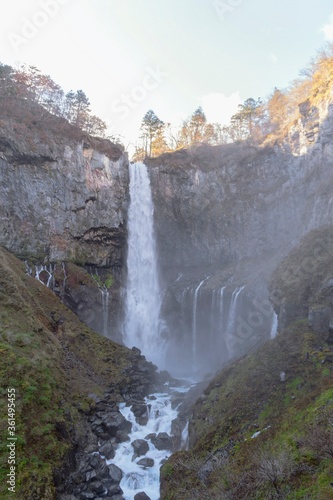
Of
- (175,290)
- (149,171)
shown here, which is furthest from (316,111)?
(175,290)

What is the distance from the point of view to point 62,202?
3050cm

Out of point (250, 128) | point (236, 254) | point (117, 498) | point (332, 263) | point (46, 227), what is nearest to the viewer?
point (117, 498)

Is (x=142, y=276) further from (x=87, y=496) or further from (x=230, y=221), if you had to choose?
(x=87, y=496)

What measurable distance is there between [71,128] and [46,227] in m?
11.6

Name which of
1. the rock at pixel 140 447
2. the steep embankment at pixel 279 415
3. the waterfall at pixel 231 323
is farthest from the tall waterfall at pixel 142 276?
the steep embankment at pixel 279 415

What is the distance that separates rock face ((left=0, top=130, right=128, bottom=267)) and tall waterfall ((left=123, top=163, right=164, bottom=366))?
64.6 inches

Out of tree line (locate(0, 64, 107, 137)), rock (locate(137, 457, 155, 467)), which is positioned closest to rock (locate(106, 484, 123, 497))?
rock (locate(137, 457, 155, 467))

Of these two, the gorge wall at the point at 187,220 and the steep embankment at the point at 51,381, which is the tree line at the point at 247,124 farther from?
the steep embankment at the point at 51,381

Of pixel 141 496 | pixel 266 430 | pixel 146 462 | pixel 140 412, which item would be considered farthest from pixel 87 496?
pixel 266 430

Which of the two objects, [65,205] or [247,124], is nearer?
[65,205]

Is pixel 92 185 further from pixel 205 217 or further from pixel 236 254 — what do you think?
pixel 236 254

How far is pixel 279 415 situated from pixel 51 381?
1028 cm

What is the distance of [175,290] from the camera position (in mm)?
33344

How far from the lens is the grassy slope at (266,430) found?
648cm
